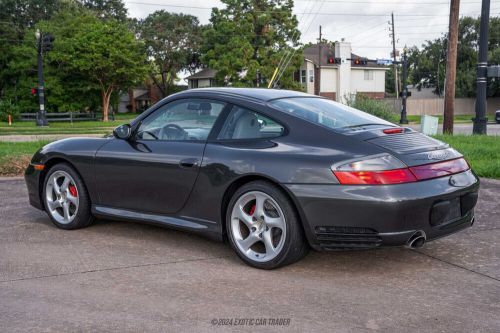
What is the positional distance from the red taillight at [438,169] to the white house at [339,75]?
55.2 meters

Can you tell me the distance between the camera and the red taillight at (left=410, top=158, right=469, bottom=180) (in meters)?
3.91

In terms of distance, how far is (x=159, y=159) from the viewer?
4742 mm

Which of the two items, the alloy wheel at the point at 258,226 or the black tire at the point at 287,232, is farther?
the alloy wheel at the point at 258,226

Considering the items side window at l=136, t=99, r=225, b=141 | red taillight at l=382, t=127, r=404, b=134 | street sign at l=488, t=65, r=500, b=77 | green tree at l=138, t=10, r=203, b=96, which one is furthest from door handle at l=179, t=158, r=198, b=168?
green tree at l=138, t=10, r=203, b=96

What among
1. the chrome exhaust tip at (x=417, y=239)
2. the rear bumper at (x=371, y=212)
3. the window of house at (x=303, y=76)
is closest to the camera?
the rear bumper at (x=371, y=212)

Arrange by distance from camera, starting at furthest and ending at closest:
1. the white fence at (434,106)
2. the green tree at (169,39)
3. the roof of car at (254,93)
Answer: the green tree at (169,39) → the white fence at (434,106) → the roof of car at (254,93)

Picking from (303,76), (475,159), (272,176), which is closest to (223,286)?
(272,176)

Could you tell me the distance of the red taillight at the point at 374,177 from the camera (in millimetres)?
3785

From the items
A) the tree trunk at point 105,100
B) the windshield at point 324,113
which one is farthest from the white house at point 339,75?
the windshield at point 324,113

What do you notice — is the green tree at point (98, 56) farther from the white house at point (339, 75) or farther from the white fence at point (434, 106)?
the white fence at point (434, 106)

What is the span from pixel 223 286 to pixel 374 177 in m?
1.27

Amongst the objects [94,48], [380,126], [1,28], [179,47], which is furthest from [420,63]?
[380,126]

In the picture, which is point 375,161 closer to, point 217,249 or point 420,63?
point 217,249

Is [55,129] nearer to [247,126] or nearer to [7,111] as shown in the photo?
[7,111]
